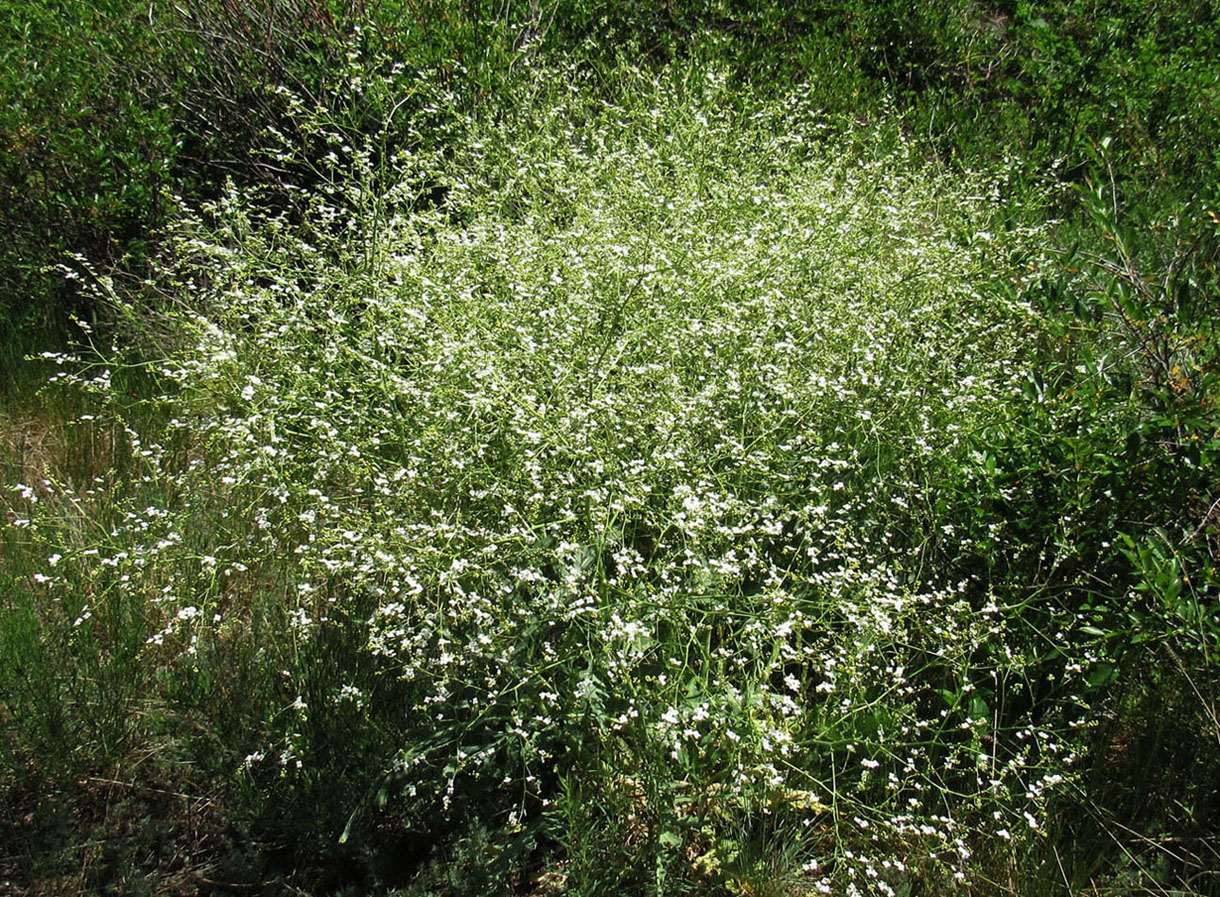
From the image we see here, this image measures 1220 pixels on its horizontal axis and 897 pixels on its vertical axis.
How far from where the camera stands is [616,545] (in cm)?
278

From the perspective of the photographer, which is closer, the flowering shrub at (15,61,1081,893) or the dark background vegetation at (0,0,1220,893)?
the flowering shrub at (15,61,1081,893)

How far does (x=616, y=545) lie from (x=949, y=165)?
438cm

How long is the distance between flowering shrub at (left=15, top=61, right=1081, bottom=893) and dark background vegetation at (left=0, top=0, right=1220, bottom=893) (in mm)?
174

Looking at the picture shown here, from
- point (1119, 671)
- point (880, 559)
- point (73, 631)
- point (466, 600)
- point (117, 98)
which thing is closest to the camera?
point (466, 600)

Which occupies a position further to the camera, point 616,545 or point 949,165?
point 949,165

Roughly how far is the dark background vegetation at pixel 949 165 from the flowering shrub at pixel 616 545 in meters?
0.17

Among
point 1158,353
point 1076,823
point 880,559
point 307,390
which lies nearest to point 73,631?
point 307,390

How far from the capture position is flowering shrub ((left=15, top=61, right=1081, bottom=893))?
2416mm

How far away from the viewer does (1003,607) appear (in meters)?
2.59

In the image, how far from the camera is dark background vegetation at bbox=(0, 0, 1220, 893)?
8.47ft

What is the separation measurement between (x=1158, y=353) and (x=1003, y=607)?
0.97 meters

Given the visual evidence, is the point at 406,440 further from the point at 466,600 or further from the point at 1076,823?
the point at 1076,823

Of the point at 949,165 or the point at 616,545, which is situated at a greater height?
the point at 949,165

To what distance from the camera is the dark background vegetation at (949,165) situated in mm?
2582
